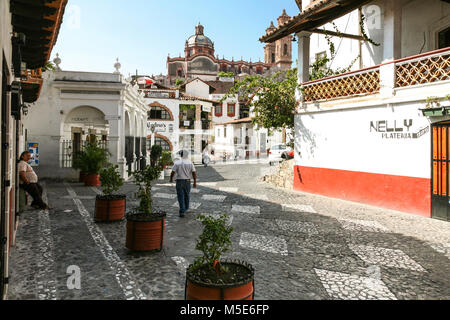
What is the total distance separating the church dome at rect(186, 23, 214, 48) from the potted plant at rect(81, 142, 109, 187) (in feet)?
285

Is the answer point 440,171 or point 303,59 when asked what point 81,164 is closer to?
point 303,59

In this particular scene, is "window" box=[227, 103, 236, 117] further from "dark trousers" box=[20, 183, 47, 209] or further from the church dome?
the church dome

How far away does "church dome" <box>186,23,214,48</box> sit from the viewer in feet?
318

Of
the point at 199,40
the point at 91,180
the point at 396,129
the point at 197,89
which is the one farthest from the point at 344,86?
the point at 199,40

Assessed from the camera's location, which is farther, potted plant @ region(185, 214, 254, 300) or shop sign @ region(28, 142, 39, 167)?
shop sign @ region(28, 142, 39, 167)

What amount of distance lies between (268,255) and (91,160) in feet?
36.3

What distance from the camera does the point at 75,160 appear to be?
1521cm

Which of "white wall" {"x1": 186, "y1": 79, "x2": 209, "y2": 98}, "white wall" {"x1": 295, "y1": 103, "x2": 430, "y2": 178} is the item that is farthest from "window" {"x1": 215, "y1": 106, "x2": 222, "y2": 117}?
"white wall" {"x1": 295, "y1": 103, "x2": 430, "y2": 178}

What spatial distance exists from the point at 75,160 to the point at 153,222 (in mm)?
10766

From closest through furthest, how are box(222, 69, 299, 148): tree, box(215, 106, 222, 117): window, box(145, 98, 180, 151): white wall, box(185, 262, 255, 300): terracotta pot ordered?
box(185, 262, 255, 300): terracotta pot < box(222, 69, 299, 148): tree < box(145, 98, 180, 151): white wall < box(215, 106, 222, 117): window

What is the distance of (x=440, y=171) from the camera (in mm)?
8867

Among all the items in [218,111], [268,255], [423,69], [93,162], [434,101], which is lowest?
[268,255]
